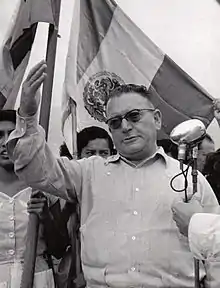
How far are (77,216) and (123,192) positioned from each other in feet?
2.42

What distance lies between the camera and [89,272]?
6.50 feet

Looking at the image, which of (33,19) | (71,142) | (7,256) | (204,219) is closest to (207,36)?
(71,142)

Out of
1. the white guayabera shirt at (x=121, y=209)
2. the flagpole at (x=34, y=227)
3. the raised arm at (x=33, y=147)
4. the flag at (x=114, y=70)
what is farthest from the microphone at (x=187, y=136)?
the flag at (x=114, y=70)

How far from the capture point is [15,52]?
10.0 feet

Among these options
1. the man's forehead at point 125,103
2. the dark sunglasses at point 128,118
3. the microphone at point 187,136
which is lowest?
the microphone at point 187,136

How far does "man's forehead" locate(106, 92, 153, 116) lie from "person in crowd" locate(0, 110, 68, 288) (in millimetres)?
550

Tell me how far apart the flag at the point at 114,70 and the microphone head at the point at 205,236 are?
1698mm

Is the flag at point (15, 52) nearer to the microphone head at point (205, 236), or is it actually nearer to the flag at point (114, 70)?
the flag at point (114, 70)

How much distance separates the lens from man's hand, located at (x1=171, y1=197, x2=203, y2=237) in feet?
5.76

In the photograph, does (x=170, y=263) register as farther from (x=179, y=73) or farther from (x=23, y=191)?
(x=179, y=73)

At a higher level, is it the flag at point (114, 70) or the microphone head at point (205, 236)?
the flag at point (114, 70)

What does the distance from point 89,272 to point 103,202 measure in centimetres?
24

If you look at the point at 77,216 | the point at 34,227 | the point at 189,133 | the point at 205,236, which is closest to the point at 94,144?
the point at 77,216

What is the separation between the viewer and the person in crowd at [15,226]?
2479mm
